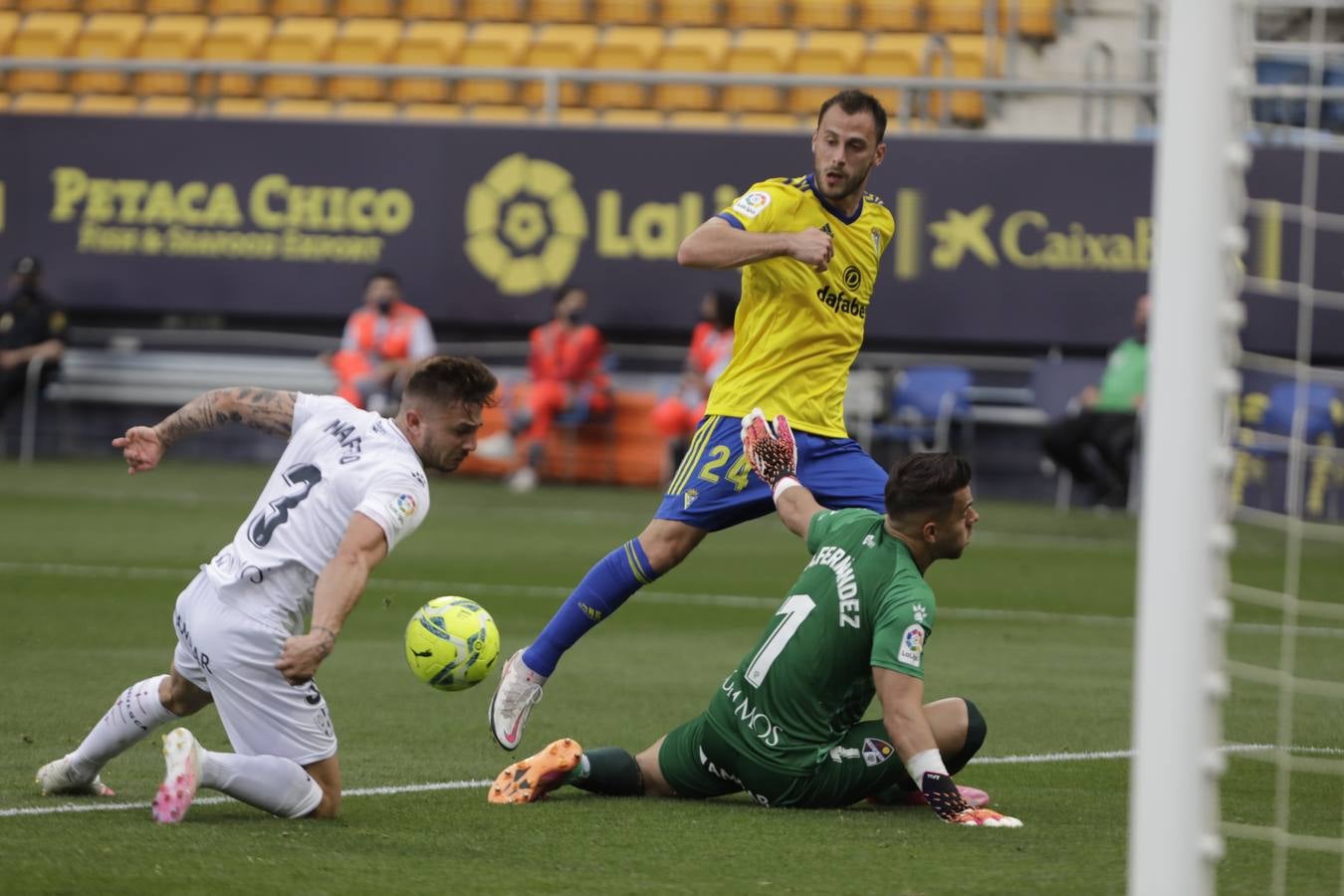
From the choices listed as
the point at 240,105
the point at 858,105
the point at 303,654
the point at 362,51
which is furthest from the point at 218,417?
the point at 362,51

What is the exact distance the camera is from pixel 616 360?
20.4m

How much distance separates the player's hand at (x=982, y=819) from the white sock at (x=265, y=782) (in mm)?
1720

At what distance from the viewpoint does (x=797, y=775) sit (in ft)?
19.5

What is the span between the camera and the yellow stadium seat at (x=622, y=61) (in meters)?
21.2

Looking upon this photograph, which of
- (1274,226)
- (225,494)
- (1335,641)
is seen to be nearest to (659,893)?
(1335,641)

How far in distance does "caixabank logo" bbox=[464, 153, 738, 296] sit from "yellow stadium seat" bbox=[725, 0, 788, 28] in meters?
2.84

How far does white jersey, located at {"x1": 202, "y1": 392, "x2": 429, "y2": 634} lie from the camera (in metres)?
5.58

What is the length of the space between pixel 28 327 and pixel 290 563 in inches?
610

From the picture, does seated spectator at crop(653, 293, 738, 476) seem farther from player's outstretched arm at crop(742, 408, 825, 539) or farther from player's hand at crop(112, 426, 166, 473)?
player's hand at crop(112, 426, 166, 473)

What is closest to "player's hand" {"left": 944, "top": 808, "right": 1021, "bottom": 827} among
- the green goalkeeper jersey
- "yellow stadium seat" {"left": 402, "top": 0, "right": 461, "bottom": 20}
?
the green goalkeeper jersey

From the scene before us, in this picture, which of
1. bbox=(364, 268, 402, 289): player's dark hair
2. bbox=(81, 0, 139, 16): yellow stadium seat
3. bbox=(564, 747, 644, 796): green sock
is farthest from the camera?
bbox=(81, 0, 139, 16): yellow stadium seat

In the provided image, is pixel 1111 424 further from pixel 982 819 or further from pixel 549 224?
pixel 982 819

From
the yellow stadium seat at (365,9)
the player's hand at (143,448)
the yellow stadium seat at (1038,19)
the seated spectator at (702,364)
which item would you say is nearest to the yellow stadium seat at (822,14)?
the yellow stadium seat at (1038,19)

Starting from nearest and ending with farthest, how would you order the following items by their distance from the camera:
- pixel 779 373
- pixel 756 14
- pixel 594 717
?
1. pixel 779 373
2. pixel 594 717
3. pixel 756 14
